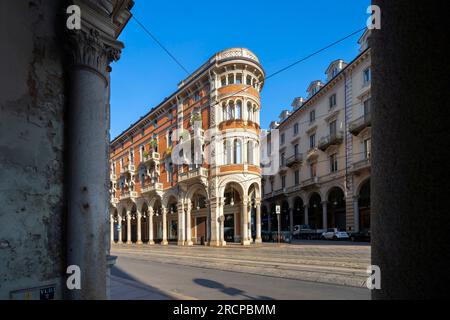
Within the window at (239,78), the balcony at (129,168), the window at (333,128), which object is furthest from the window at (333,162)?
the balcony at (129,168)

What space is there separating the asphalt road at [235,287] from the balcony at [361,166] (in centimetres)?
2121

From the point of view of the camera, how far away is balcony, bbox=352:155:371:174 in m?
26.9

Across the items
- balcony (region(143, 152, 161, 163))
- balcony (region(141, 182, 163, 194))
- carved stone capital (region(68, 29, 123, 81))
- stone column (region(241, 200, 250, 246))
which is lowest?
stone column (region(241, 200, 250, 246))

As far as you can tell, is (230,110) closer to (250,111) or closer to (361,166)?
(250,111)

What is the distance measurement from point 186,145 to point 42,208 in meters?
25.2

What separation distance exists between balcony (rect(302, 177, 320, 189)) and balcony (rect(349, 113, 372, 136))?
7.82m

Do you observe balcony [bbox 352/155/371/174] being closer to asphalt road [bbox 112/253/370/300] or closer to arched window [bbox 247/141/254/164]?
arched window [bbox 247/141/254/164]

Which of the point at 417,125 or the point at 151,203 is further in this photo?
the point at 151,203

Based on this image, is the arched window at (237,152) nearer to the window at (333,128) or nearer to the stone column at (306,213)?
the window at (333,128)

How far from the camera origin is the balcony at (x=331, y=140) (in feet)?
102

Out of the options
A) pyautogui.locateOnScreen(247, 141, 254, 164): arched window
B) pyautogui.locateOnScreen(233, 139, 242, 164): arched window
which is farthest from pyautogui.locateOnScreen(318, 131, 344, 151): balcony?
pyautogui.locateOnScreen(233, 139, 242, 164): arched window

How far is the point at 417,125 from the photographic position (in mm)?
1460
